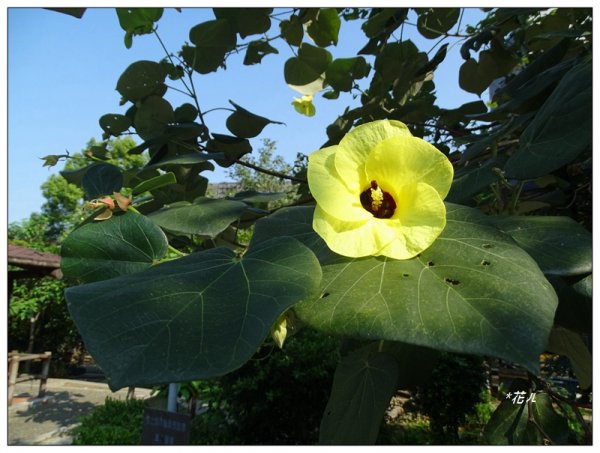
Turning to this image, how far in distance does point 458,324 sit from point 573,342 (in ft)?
1.63

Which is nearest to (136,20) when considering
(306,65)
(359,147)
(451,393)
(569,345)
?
(306,65)

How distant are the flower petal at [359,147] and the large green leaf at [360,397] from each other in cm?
29

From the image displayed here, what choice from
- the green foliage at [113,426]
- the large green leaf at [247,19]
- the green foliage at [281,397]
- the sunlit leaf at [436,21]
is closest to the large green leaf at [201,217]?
the large green leaf at [247,19]

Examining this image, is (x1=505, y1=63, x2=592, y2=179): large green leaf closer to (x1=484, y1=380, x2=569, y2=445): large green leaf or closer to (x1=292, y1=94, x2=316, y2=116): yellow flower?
(x1=484, y1=380, x2=569, y2=445): large green leaf

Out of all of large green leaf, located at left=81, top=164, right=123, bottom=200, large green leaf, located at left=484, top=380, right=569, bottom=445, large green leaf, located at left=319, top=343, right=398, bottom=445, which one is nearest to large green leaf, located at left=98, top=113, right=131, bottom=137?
large green leaf, located at left=81, top=164, right=123, bottom=200

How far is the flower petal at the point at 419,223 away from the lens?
450mm

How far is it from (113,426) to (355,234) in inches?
200

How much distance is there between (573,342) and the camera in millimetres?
738

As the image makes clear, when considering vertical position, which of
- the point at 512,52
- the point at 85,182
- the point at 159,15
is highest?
the point at 512,52

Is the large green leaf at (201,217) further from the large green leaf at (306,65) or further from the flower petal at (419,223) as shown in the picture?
the large green leaf at (306,65)

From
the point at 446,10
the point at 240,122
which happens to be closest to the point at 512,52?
the point at 446,10

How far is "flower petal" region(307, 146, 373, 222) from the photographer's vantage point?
1.53 feet

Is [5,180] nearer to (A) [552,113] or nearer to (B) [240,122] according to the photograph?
(B) [240,122]

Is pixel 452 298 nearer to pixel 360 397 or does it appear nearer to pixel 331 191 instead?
pixel 331 191
